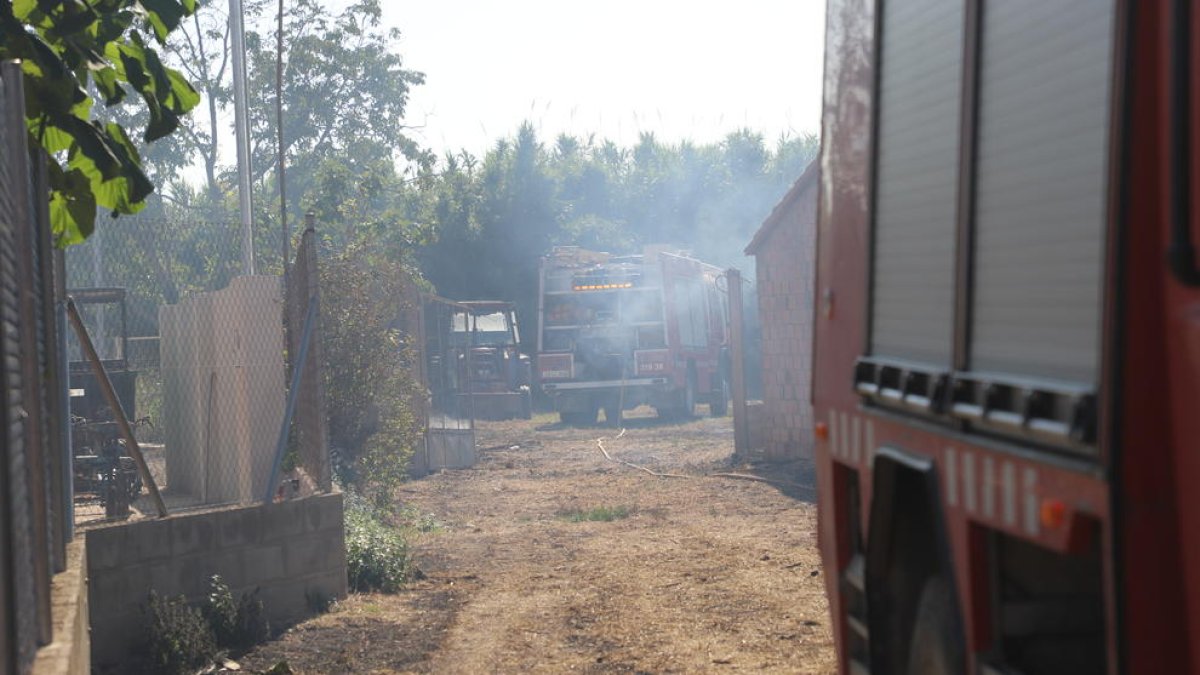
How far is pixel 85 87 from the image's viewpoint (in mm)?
6945

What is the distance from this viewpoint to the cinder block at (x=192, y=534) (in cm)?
848

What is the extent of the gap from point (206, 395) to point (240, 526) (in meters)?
2.53

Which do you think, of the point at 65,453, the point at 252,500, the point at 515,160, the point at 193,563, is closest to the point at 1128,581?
the point at 65,453

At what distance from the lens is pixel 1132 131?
2.51m

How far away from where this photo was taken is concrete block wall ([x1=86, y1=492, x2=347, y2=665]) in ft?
26.2

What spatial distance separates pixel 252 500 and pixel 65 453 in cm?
322

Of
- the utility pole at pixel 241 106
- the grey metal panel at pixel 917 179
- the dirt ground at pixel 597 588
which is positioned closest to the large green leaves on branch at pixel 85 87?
the dirt ground at pixel 597 588

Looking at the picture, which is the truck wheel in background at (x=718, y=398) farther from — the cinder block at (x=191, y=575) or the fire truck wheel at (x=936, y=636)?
the fire truck wheel at (x=936, y=636)

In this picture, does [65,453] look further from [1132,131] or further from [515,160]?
[515,160]

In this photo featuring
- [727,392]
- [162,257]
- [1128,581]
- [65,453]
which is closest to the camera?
[1128,581]

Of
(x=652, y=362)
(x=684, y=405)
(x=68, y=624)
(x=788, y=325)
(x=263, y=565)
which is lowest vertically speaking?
(x=684, y=405)

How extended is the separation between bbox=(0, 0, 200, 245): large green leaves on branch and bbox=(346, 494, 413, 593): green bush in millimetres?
3814

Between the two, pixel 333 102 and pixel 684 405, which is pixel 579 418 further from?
pixel 333 102

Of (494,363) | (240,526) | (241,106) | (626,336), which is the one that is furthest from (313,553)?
(494,363)
